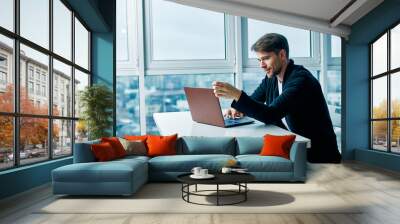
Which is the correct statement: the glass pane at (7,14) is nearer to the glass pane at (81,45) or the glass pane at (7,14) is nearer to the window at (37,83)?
the window at (37,83)

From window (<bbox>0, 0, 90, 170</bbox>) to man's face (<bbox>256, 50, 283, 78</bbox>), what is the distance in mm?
3251

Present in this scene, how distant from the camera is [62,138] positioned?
20.5 ft

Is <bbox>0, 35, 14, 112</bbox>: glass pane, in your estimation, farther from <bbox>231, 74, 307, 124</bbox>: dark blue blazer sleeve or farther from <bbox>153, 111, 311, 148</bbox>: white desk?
<bbox>231, 74, 307, 124</bbox>: dark blue blazer sleeve

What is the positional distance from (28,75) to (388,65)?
581 centimetres

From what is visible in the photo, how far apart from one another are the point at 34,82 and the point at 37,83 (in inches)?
3.5

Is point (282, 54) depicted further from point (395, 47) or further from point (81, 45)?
point (81, 45)

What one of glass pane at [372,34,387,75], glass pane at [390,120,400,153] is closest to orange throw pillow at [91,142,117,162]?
glass pane at [390,120,400,153]

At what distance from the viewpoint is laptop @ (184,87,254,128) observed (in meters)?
2.20

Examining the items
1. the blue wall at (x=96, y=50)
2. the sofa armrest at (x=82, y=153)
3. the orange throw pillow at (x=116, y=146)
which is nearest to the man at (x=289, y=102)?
the sofa armrest at (x=82, y=153)

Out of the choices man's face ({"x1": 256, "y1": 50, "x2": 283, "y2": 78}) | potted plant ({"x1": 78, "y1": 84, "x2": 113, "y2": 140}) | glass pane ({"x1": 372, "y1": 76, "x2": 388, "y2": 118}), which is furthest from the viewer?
glass pane ({"x1": 372, "y1": 76, "x2": 388, "y2": 118})

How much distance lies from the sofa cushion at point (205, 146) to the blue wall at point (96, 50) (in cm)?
176

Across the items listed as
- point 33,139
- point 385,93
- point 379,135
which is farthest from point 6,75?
point 379,135

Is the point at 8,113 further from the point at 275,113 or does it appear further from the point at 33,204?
the point at 275,113

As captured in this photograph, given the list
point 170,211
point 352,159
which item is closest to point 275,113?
point 170,211
